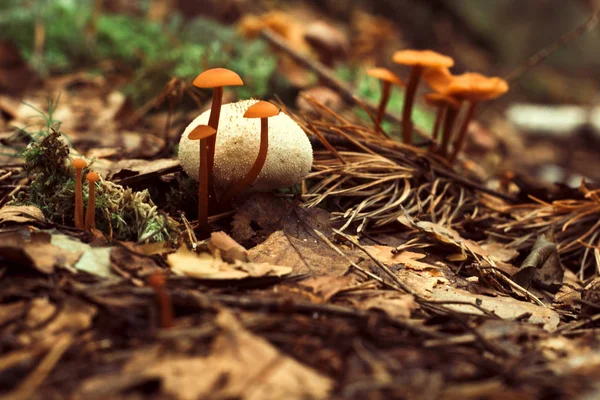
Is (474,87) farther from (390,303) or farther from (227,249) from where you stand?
(227,249)

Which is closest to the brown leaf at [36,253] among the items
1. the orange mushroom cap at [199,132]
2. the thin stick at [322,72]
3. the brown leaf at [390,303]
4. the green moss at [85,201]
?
the green moss at [85,201]

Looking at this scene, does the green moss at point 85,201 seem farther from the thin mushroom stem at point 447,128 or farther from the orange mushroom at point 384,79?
the thin mushroom stem at point 447,128

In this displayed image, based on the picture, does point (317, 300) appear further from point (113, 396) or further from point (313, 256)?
point (113, 396)

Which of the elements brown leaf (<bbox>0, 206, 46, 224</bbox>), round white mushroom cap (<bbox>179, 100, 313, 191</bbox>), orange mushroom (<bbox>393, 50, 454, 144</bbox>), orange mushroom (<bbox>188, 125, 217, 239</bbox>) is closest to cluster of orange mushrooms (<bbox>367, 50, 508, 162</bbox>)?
Result: orange mushroom (<bbox>393, 50, 454, 144</bbox>)

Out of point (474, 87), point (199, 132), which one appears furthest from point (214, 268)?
point (474, 87)

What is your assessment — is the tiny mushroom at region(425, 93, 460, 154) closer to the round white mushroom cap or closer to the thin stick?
the thin stick

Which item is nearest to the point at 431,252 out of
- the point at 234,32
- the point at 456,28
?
the point at 234,32

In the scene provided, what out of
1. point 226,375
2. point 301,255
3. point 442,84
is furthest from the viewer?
point 442,84
